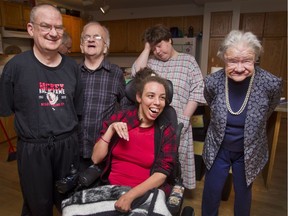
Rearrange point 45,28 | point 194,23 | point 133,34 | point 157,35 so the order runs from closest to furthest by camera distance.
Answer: point 45,28
point 157,35
point 194,23
point 133,34

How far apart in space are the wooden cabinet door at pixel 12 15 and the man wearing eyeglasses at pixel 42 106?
3265mm

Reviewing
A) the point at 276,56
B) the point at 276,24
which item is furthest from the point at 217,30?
the point at 276,56

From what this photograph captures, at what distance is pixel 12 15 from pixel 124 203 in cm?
409

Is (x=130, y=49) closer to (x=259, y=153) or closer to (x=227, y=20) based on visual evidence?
(x=227, y=20)

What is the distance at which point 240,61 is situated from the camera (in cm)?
129

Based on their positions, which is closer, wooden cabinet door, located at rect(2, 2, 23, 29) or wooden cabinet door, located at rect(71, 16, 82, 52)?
wooden cabinet door, located at rect(2, 2, 23, 29)

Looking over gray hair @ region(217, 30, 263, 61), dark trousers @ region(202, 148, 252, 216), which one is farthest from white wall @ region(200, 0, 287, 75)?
dark trousers @ region(202, 148, 252, 216)

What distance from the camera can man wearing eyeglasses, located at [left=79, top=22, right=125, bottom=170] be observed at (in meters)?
1.52

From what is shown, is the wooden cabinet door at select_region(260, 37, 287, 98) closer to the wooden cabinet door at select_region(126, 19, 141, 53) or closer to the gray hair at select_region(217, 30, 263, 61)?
the wooden cabinet door at select_region(126, 19, 141, 53)

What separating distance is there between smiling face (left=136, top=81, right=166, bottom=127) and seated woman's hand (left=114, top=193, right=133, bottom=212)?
1.48 ft

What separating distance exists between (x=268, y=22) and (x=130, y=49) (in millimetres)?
3188

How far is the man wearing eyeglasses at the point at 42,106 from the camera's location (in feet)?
3.93

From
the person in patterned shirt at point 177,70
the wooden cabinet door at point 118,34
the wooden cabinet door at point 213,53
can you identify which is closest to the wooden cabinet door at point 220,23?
the wooden cabinet door at point 213,53

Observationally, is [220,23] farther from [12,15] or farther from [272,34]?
[12,15]
